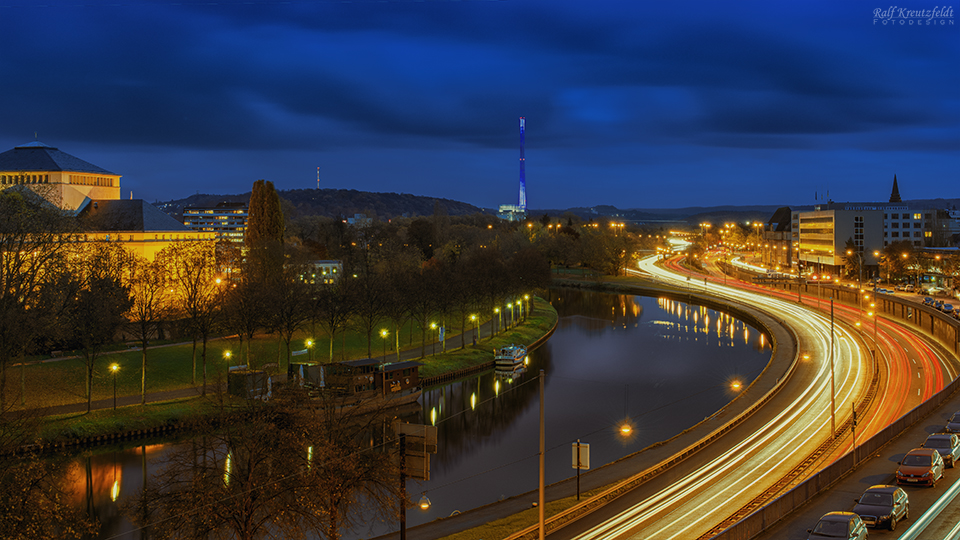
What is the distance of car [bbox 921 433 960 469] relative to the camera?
2419 centimetres

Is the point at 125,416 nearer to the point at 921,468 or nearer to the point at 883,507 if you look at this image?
the point at 883,507

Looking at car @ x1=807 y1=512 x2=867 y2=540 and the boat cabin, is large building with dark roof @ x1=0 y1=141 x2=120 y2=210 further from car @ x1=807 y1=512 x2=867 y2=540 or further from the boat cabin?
car @ x1=807 y1=512 x2=867 y2=540

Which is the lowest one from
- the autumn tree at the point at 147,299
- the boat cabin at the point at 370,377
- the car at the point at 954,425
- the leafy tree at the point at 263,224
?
the boat cabin at the point at 370,377

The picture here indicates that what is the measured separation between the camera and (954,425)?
91.0ft

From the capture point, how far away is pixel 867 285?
8725cm

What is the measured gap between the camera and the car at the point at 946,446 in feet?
79.4

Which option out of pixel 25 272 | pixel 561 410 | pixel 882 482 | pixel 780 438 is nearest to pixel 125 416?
pixel 25 272

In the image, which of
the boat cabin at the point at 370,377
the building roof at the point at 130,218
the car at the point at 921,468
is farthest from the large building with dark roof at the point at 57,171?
the car at the point at 921,468

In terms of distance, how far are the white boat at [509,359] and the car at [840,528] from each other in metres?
36.3

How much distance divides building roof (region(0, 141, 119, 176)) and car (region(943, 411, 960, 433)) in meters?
73.8

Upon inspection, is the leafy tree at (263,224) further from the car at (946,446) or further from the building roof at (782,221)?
the building roof at (782,221)

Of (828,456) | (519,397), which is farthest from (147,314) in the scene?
(828,456)

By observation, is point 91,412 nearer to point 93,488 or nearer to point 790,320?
point 93,488

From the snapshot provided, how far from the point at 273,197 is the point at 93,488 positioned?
121 ft
